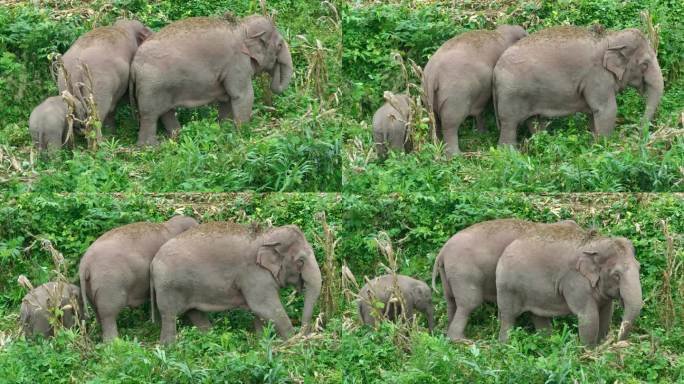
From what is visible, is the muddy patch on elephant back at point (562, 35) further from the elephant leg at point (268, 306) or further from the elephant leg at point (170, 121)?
the elephant leg at point (268, 306)

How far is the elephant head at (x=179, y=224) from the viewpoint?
55.9 feet

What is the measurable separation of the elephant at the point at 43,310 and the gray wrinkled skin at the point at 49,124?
1.79 m

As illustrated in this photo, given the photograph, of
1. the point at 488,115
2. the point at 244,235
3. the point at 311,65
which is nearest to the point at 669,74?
the point at 488,115

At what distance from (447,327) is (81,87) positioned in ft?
13.2

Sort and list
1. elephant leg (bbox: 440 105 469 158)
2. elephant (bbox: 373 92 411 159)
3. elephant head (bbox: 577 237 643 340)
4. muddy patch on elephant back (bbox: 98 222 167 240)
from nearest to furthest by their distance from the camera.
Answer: elephant head (bbox: 577 237 643 340)
muddy patch on elephant back (bbox: 98 222 167 240)
elephant (bbox: 373 92 411 159)
elephant leg (bbox: 440 105 469 158)

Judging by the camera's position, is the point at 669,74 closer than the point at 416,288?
No

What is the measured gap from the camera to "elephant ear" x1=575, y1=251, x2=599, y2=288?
15984 millimetres

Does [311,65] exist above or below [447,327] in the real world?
above

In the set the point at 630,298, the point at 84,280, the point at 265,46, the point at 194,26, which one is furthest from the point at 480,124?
the point at 84,280

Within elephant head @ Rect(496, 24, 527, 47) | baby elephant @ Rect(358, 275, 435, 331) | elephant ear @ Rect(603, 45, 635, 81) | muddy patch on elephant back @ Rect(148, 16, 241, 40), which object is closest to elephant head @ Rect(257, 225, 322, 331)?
baby elephant @ Rect(358, 275, 435, 331)

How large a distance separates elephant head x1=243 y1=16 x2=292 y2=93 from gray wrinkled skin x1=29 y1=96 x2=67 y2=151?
5.69 feet

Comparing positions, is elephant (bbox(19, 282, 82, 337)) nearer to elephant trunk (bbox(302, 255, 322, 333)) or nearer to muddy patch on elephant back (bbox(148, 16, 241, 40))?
elephant trunk (bbox(302, 255, 322, 333))

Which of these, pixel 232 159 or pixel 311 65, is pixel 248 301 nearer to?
pixel 232 159

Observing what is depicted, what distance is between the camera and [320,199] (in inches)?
698
